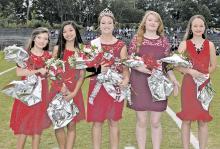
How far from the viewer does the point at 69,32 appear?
559cm

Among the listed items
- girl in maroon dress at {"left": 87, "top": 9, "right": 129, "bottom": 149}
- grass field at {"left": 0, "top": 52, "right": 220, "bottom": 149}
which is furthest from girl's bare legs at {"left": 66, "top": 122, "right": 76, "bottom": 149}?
grass field at {"left": 0, "top": 52, "right": 220, "bottom": 149}

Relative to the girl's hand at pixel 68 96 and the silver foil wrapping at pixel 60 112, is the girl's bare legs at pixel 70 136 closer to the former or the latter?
the silver foil wrapping at pixel 60 112

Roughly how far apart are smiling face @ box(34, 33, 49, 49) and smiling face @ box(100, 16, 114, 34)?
69 centimetres

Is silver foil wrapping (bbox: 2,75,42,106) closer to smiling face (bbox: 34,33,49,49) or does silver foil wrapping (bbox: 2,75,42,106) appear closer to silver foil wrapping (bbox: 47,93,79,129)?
silver foil wrapping (bbox: 47,93,79,129)

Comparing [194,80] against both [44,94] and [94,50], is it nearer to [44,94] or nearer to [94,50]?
[94,50]

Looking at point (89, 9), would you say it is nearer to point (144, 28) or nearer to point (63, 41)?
point (144, 28)

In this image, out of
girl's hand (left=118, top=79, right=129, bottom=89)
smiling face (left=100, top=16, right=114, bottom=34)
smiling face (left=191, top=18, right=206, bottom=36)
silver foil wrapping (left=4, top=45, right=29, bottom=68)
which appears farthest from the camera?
smiling face (left=191, top=18, right=206, bottom=36)

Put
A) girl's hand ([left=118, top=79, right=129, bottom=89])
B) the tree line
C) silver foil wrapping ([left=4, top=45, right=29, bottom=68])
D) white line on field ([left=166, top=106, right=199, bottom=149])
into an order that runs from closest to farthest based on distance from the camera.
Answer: silver foil wrapping ([left=4, top=45, right=29, bottom=68]), girl's hand ([left=118, top=79, right=129, bottom=89]), white line on field ([left=166, top=106, right=199, bottom=149]), the tree line

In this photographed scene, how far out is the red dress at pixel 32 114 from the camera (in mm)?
5426

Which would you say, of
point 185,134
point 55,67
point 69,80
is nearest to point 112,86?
point 69,80

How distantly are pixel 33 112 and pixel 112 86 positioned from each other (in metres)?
0.96

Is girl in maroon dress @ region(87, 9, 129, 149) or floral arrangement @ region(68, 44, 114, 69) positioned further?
girl in maroon dress @ region(87, 9, 129, 149)

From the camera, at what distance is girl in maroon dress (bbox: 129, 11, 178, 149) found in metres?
5.64

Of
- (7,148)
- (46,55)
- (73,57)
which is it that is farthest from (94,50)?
(7,148)
